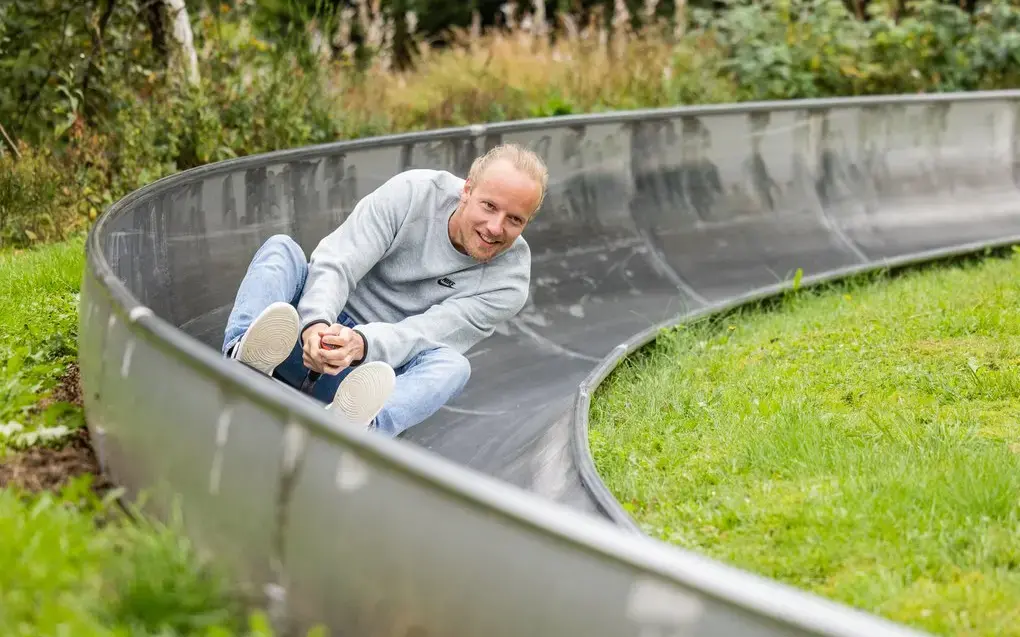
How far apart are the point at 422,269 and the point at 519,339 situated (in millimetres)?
1722

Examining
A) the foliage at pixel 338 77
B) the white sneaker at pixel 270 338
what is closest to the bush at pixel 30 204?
the foliage at pixel 338 77

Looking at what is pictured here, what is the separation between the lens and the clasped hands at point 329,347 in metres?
3.94

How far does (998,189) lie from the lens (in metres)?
9.32

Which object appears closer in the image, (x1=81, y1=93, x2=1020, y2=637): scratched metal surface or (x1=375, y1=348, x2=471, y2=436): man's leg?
(x1=81, y1=93, x2=1020, y2=637): scratched metal surface

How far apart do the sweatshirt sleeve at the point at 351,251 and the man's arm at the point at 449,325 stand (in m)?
0.15

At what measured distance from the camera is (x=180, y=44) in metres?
8.27

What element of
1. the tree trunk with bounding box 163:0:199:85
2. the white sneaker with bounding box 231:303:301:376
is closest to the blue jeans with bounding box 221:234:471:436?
the white sneaker with bounding box 231:303:301:376

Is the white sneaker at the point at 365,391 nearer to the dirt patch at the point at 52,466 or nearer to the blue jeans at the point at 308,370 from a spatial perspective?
the blue jeans at the point at 308,370

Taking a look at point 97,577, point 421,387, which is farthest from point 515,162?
point 97,577

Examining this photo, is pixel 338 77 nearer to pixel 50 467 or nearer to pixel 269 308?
pixel 269 308

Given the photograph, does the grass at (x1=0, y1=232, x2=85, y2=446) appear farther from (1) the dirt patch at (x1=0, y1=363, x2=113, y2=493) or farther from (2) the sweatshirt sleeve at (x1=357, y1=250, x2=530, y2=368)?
(2) the sweatshirt sleeve at (x1=357, y1=250, x2=530, y2=368)

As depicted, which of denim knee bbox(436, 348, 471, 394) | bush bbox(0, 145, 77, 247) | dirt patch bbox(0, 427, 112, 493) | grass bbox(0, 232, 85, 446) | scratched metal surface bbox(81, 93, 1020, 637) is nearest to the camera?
scratched metal surface bbox(81, 93, 1020, 637)

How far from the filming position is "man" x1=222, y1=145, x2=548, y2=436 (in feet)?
12.9

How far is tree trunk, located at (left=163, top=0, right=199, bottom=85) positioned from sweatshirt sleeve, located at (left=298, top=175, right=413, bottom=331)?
3.99m
